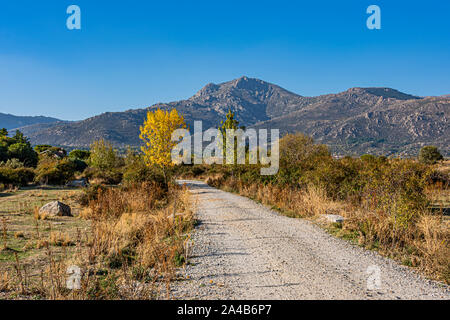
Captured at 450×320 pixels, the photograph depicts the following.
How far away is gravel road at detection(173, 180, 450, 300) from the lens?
4.17 metres

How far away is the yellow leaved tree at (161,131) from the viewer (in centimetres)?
1548

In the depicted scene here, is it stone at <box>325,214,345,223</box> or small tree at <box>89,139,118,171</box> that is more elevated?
small tree at <box>89,139,118,171</box>

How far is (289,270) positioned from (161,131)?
1231 centimetres

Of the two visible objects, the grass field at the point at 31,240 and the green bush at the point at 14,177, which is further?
the green bush at the point at 14,177

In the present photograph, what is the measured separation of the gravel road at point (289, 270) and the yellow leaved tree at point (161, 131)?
28.1 feet

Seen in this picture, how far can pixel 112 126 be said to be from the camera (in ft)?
565

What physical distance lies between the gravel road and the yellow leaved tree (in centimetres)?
855

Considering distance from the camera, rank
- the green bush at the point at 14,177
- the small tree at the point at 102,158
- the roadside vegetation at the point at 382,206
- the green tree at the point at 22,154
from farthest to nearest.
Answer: the green tree at the point at 22,154
the small tree at the point at 102,158
the green bush at the point at 14,177
the roadside vegetation at the point at 382,206

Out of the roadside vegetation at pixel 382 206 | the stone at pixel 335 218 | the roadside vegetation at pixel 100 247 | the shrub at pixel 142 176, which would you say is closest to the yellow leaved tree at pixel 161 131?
the shrub at pixel 142 176

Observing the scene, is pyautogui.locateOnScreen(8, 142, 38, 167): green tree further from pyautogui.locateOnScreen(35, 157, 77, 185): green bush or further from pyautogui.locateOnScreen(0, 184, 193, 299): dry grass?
pyautogui.locateOnScreen(0, 184, 193, 299): dry grass

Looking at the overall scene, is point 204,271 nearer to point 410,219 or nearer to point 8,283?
point 8,283

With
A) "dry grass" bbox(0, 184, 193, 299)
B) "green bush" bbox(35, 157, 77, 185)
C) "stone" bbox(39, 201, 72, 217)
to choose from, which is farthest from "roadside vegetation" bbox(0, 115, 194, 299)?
"green bush" bbox(35, 157, 77, 185)

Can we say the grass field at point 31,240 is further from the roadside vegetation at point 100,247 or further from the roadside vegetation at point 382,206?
the roadside vegetation at point 382,206
